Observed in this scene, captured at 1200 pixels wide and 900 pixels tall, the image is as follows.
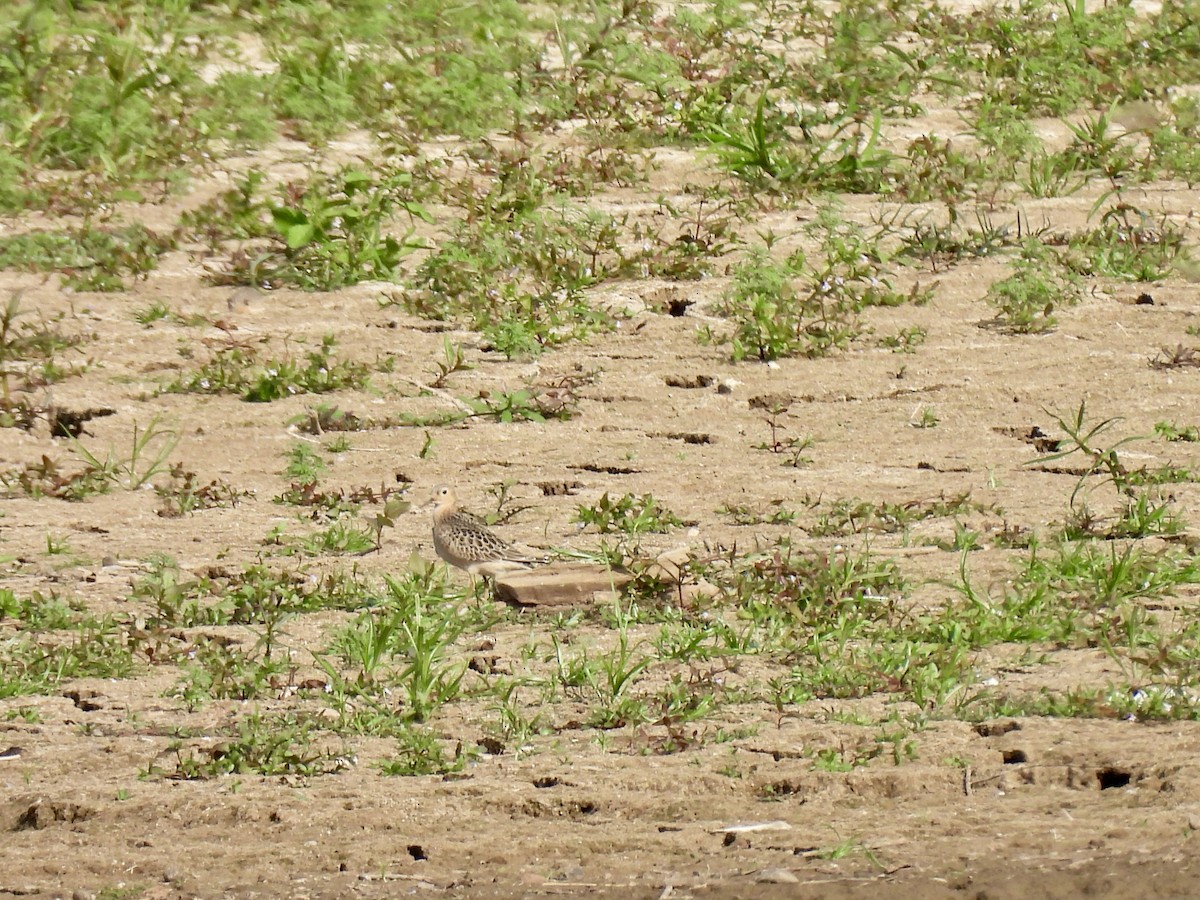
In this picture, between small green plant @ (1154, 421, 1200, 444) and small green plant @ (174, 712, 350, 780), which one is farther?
small green plant @ (1154, 421, 1200, 444)

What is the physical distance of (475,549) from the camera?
628cm

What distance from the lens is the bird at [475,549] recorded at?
625 cm

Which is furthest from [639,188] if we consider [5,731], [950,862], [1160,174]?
[950,862]

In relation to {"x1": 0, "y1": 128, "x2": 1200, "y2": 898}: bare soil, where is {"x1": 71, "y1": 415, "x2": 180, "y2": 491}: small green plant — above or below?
below

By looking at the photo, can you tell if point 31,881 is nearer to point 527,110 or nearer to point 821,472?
point 821,472

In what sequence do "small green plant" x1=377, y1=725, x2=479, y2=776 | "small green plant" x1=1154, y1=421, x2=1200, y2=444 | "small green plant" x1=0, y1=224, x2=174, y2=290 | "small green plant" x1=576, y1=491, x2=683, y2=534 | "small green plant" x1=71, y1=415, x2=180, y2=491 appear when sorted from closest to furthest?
"small green plant" x1=377, y1=725, x2=479, y2=776
"small green plant" x1=576, y1=491, x2=683, y2=534
"small green plant" x1=1154, y1=421, x2=1200, y2=444
"small green plant" x1=71, y1=415, x2=180, y2=491
"small green plant" x1=0, y1=224, x2=174, y2=290

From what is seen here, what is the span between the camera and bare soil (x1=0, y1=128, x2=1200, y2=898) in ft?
14.1

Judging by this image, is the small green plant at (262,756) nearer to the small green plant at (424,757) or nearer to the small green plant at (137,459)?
the small green plant at (424,757)

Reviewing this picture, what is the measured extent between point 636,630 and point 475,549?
680mm

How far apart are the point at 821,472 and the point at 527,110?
4116 millimetres

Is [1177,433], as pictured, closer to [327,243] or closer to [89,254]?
[327,243]

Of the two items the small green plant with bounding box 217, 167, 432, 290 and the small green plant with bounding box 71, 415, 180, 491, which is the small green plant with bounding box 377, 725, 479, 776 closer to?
the small green plant with bounding box 71, 415, 180, 491

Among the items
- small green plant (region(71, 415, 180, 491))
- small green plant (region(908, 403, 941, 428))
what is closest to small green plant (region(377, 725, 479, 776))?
small green plant (region(71, 415, 180, 491))

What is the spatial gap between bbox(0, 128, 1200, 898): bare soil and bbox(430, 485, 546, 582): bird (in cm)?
25
